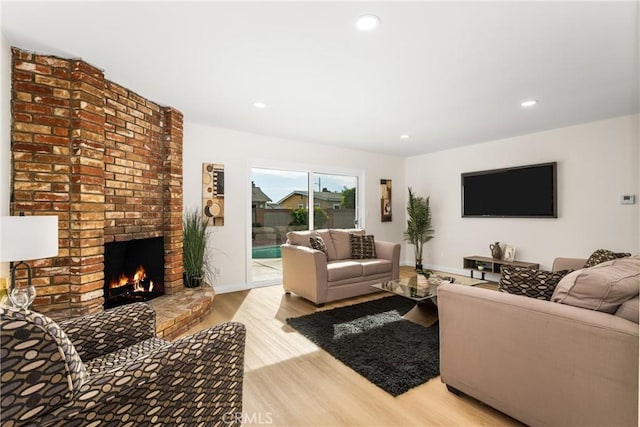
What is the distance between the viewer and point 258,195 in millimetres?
4805

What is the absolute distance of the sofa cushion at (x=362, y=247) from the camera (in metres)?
4.45

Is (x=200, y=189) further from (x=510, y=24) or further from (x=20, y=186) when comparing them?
(x=510, y=24)

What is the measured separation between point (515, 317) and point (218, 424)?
150cm

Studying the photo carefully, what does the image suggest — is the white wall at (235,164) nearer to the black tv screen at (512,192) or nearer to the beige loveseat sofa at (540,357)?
the black tv screen at (512,192)

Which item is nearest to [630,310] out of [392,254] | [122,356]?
[122,356]

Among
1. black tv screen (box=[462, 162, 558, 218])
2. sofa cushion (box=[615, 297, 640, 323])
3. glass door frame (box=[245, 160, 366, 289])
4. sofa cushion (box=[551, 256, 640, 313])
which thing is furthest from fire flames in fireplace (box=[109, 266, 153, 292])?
black tv screen (box=[462, 162, 558, 218])

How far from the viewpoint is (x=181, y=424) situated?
1177 mm

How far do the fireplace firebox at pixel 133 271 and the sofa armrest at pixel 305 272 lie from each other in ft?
4.94

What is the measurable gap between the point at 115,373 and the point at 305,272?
9.14ft

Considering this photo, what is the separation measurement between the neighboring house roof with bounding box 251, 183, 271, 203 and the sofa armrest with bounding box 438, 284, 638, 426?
135 inches

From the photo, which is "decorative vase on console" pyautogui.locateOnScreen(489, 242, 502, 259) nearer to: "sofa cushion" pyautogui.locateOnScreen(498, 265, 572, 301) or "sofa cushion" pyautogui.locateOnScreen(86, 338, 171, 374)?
"sofa cushion" pyautogui.locateOnScreen(498, 265, 572, 301)

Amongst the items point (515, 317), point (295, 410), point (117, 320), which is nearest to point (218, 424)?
point (295, 410)

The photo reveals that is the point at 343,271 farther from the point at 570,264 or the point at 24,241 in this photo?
the point at 24,241

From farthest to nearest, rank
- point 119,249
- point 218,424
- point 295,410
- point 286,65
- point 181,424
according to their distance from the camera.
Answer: point 119,249
point 286,65
point 295,410
point 218,424
point 181,424
